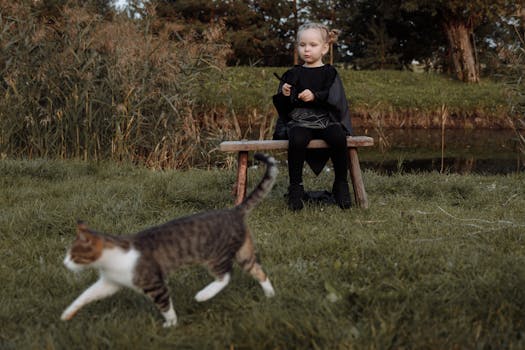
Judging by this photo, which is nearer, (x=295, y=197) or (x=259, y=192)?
(x=259, y=192)

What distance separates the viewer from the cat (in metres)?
2.47

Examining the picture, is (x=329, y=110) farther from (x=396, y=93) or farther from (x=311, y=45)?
(x=396, y=93)

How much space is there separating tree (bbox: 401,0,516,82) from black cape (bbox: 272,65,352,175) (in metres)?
14.9

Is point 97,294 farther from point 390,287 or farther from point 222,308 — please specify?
point 390,287

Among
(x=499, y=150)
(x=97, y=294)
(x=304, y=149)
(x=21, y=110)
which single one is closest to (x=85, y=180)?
(x=21, y=110)

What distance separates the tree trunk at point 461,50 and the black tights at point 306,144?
16511 mm

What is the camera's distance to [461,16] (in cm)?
1953

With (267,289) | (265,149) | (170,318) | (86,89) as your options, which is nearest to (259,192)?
(267,289)

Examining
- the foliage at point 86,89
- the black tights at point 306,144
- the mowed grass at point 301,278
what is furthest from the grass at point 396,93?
the mowed grass at point 301,278

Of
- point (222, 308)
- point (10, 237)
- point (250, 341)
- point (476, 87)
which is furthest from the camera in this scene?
point (476, 87)

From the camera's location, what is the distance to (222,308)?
111 inches

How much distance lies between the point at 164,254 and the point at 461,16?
19.4 meters

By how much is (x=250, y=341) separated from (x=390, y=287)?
0.95m

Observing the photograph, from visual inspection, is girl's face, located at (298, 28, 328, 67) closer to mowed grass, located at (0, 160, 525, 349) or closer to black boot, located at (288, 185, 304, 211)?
black boot, located at (288, 185, 304, 211)
